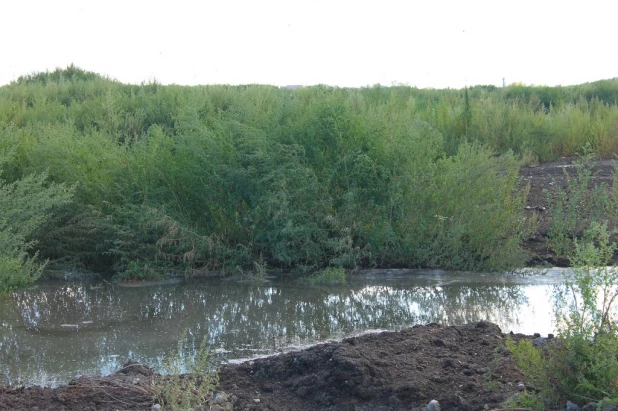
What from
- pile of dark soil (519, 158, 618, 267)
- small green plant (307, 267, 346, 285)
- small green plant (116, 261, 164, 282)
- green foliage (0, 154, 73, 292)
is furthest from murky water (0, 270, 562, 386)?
pile of dark soil (519, 158, 618, 267)

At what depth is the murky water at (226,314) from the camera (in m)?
6.74

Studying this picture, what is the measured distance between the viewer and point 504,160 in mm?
10805

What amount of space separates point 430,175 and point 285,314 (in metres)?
2.99

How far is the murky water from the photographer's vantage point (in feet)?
22.1

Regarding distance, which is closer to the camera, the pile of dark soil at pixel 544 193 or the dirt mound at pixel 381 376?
the dirt mound at pixel 381 376

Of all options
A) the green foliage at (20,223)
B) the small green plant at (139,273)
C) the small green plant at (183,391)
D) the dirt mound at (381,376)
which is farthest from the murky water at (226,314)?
the small green plant at (183,391)

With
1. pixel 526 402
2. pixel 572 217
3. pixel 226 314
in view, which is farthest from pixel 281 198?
pixel 526 402

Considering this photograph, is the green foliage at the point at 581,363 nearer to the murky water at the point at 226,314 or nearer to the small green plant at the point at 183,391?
the small green plant at the point at 183,391

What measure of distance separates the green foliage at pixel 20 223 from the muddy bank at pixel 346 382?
3200mm

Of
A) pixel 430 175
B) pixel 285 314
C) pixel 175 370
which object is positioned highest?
pixel 430 175

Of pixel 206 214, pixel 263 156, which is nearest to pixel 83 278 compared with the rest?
pixel 206 214

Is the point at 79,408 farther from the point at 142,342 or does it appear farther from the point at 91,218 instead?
the point at 91,218

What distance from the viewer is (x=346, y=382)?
511 centimetres

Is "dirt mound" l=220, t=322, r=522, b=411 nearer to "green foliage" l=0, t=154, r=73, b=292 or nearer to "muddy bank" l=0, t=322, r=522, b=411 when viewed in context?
"muddy bank" l=0, t=322, r=522, b=411
